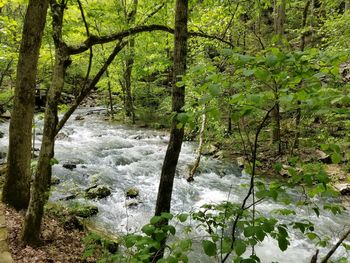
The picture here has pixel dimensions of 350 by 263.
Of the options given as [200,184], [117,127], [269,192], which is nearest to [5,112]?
[117,127]

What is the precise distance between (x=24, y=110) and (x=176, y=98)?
9.69 feet

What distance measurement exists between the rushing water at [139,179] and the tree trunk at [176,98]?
1.48 meters

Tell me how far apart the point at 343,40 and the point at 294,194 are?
499 centimetres

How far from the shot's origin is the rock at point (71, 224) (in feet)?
19.1

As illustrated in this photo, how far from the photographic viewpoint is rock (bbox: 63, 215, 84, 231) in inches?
229

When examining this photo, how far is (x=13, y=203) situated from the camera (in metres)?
5.60

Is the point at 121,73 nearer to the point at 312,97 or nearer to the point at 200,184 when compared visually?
the point at 200,184

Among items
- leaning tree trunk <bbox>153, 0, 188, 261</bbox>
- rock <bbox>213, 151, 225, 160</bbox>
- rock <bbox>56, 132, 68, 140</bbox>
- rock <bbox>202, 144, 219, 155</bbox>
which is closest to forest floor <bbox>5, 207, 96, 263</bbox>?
leaning tree trunk <bbox>153, 0, 188, 261</bbox>

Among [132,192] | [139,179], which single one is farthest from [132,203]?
[139,179]

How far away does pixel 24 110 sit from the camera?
5297 millimetres

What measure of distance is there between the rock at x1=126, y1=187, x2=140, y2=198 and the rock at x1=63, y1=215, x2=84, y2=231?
9.24 feet

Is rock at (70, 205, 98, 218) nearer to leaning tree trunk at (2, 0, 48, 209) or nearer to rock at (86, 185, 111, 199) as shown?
rock at (86, 185, 111, 199)

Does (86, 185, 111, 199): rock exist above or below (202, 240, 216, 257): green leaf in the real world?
below

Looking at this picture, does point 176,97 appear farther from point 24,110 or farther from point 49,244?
point 49,244
